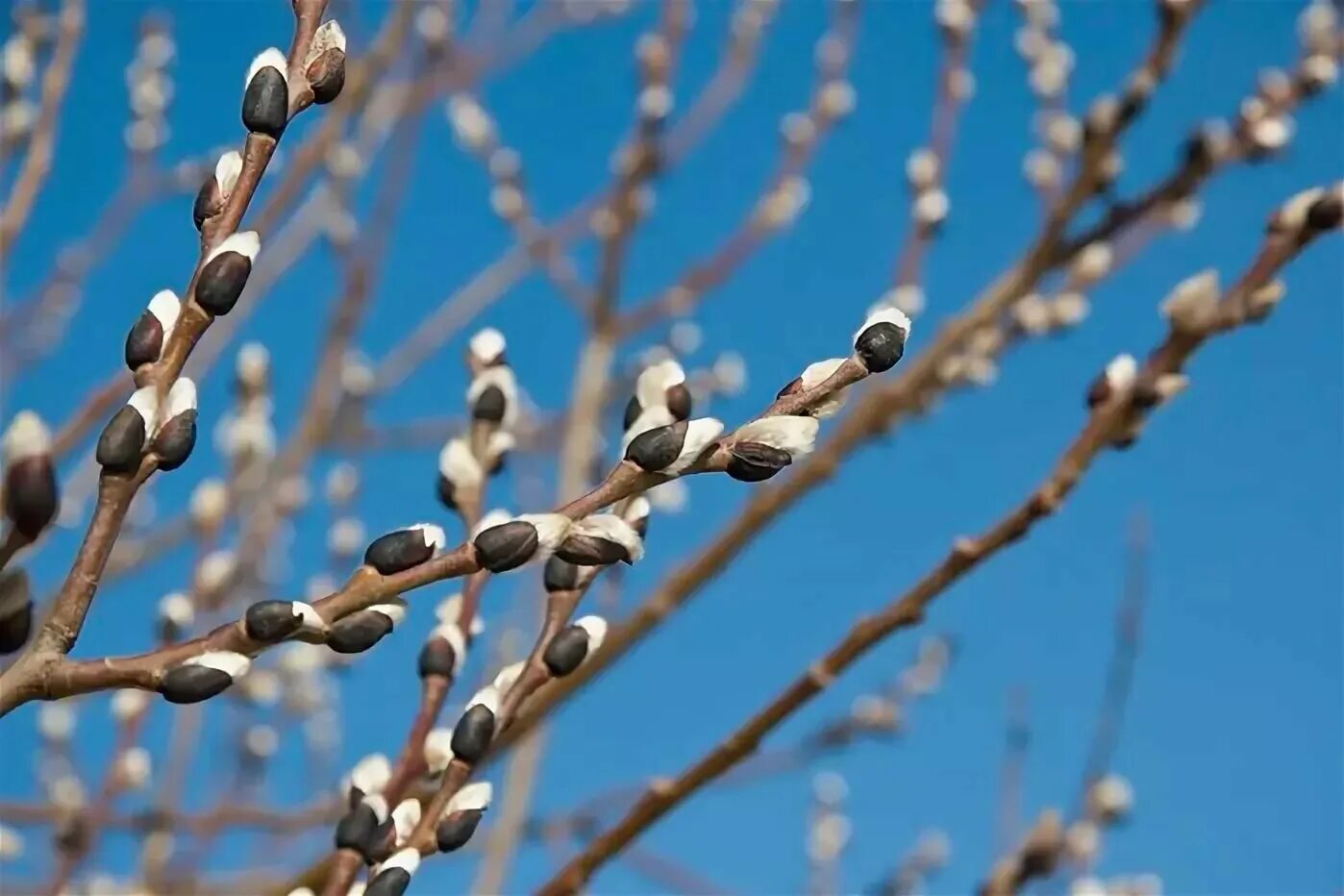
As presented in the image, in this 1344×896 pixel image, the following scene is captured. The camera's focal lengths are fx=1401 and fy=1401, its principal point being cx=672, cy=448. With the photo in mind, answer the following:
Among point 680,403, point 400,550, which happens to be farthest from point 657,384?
point 400,550

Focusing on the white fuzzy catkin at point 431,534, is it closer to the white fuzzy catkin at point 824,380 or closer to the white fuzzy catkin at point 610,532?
the white fuzzy catkin at point 610,532

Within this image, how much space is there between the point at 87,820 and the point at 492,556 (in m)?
1.14

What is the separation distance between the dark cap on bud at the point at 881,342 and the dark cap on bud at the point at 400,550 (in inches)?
10.0

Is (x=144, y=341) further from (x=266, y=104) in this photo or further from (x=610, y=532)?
(x=610, y=532)

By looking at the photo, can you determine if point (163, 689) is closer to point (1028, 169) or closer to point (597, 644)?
point (597, 644)

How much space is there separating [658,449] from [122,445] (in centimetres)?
27

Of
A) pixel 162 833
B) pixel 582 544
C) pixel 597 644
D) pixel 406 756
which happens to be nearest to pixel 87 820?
pixel 162 833

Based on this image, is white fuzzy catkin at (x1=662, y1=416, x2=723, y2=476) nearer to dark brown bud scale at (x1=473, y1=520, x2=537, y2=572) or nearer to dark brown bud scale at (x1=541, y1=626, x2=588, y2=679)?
dark brown bud scale at (x1=473, y1=520, x2=537, y2=572)

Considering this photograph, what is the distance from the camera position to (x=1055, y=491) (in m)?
1.15

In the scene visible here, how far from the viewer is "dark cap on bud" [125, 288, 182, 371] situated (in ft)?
2.51

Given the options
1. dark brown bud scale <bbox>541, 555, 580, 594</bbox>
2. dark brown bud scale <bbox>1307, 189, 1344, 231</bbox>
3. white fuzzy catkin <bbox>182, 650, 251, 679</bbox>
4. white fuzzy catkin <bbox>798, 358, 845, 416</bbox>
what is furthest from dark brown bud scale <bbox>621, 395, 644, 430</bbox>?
dark brown bud scale <bbox>1307, 189, 1344, 231</bbox>

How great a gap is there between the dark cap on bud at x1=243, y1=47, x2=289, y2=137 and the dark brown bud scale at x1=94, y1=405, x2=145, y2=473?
0.19 metres

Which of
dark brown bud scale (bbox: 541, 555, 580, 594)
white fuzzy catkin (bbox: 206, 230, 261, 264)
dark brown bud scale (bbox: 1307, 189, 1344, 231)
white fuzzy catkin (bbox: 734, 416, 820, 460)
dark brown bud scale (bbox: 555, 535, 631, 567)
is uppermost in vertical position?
dark brown bud scale (bbox: 1307, 189, 1344, 231)

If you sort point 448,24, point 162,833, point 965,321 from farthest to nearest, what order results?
point 448,24
point 162,833
point 965,321
